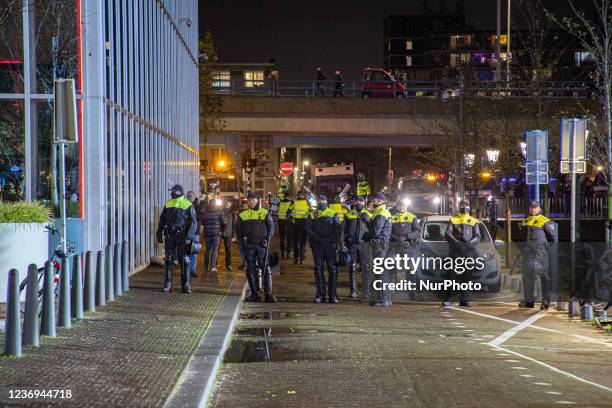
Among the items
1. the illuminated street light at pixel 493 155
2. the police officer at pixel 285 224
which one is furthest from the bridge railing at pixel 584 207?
the police officer at pixel 285 224

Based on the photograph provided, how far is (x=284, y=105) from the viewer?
46.7 meters

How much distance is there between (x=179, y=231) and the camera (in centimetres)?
1814

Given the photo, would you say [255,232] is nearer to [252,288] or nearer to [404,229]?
[252,288]

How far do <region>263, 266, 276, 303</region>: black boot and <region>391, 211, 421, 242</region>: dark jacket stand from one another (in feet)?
8.19

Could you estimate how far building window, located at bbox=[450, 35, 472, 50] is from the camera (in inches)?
5773

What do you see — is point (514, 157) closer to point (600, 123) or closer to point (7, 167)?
point (600, 123)

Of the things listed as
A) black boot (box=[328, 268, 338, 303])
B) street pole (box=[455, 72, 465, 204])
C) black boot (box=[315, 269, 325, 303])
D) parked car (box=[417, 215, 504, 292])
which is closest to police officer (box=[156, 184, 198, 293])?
black boot (box=[315, 269, 325, 303])

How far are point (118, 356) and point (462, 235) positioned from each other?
843 cm

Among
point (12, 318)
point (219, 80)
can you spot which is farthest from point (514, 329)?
point (219, 80)

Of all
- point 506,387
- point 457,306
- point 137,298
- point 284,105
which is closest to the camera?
point 506,387

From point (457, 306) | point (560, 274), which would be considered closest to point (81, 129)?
point (457, 306)

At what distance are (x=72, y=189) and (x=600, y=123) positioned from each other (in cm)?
3062

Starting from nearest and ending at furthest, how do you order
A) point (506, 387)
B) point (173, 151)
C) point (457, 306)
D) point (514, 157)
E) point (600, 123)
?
point (506, 387) < point (457, 306) < point (173, 151) < point (514, 157) < point (600, 123)

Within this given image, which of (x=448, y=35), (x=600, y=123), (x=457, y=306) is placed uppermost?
(x=448, y=35)
